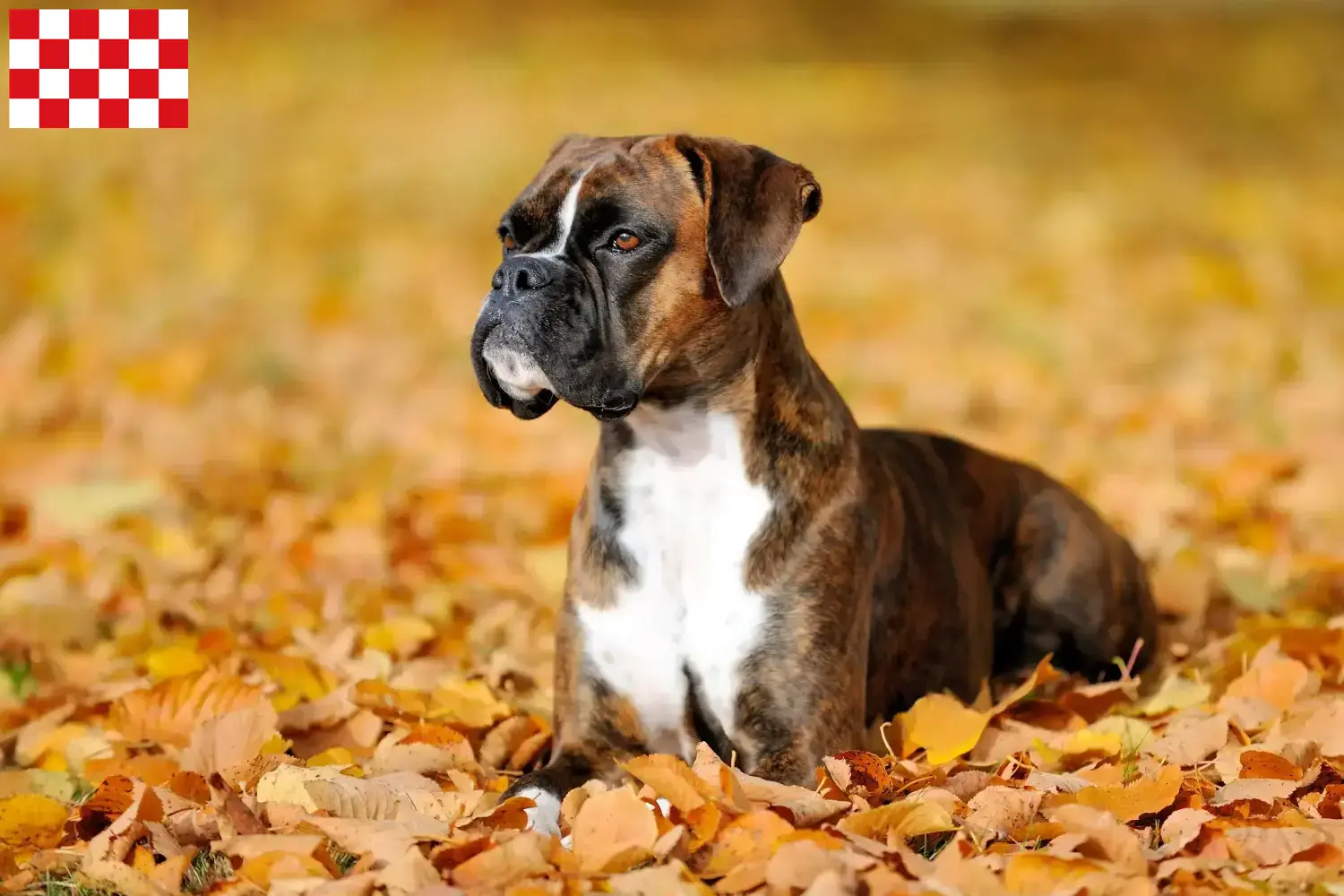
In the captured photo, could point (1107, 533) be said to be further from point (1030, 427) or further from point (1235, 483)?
point (1030, 427)

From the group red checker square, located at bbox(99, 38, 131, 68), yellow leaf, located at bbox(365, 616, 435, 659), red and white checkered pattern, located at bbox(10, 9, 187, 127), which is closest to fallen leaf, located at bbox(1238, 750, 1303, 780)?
yellow leaf, located at bbox(365, 616, 435, 659)

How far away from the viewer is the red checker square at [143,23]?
21.2 ft

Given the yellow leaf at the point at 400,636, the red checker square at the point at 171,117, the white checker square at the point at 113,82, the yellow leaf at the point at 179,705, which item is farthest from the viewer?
the red checker square at the point at 171,117

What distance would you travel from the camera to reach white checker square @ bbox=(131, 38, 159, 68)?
253 inches

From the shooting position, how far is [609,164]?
366 cm

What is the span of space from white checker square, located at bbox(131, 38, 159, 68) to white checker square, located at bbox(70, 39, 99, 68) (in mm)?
142

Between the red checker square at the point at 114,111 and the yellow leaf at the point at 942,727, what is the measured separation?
4152mm

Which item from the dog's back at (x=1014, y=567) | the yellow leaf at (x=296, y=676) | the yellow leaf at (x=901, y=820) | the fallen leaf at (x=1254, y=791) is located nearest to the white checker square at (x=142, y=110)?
the yellow leaf at (x=296, y=676)

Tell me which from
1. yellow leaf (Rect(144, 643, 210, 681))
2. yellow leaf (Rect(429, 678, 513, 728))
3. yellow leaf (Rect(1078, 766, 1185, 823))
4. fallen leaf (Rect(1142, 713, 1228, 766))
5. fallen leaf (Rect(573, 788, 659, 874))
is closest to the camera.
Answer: fallen leaf (Rect(573, 788, 659, 874))

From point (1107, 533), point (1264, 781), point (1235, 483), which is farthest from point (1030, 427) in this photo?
point (1264, 781)

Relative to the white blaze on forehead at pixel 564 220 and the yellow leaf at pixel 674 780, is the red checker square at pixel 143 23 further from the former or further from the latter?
the yellow leaf at pixel 674 780

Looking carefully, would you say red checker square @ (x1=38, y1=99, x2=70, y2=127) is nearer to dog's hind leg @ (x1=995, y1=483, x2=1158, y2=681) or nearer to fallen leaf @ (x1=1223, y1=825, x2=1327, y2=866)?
dog's hind leg @ (x1=995, y1=483, x2=1158, y2=681)

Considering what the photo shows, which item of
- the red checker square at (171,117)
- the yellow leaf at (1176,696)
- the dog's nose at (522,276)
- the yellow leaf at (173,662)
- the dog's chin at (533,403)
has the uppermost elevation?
the red checker square at (171,117)

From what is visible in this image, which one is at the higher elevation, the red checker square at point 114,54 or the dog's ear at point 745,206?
the red checker square at point 114,54
